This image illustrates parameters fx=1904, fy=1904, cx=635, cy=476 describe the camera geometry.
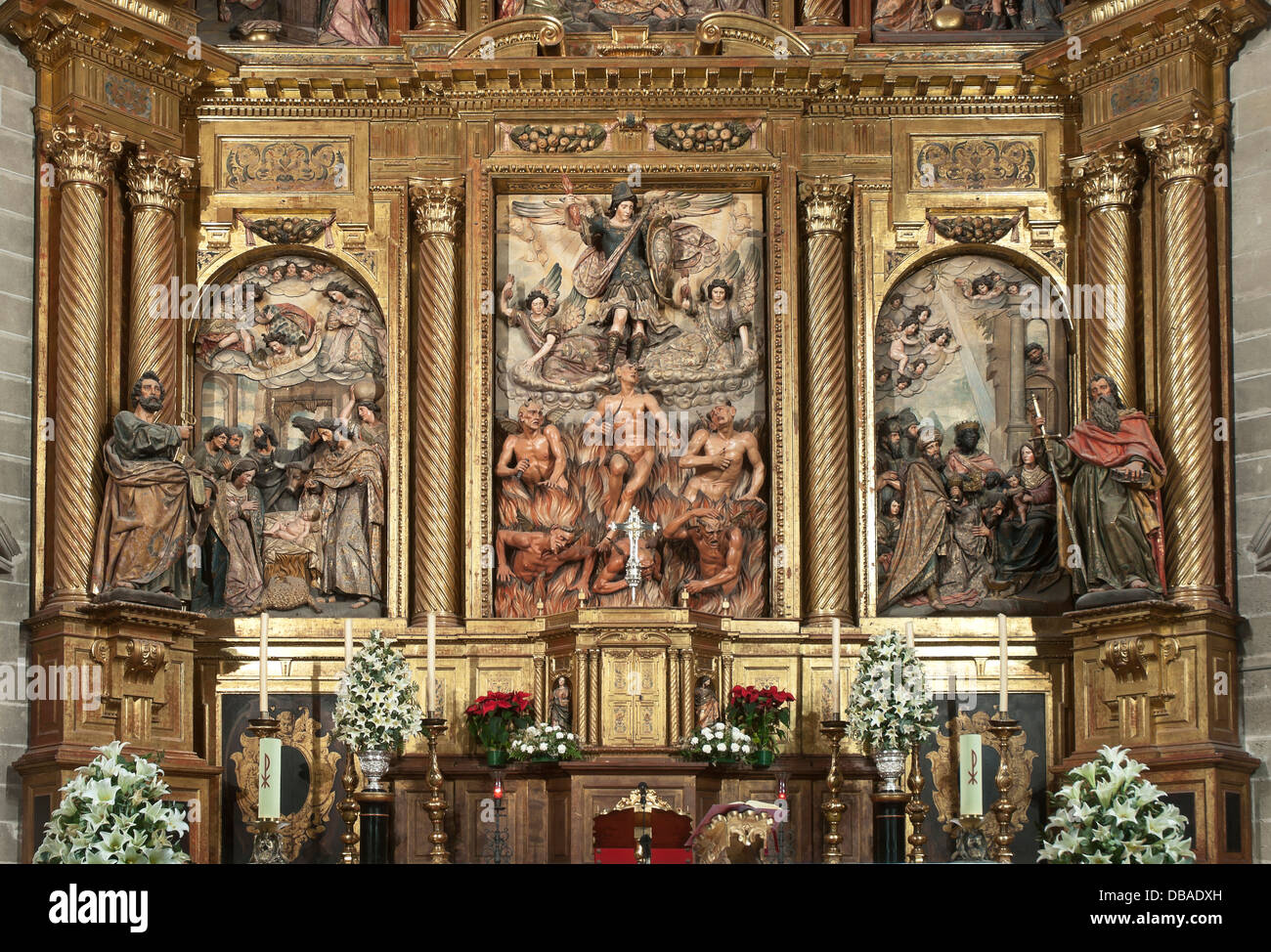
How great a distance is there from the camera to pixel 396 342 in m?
19.2

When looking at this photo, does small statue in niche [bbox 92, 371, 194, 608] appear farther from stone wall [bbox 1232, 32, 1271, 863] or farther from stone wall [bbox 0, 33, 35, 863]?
stone wall [bbox 1232, 32, 1271, 863]

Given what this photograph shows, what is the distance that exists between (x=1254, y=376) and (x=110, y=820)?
10816 mm

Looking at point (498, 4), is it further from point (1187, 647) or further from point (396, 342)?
point (1187, 647)

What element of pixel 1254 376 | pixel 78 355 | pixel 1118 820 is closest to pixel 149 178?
pixel 78 355

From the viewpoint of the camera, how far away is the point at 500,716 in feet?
55.8

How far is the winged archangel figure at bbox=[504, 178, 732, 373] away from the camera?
19188 millimetres

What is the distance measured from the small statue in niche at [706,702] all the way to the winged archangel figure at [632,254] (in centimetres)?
358

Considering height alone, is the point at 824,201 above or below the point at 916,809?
above

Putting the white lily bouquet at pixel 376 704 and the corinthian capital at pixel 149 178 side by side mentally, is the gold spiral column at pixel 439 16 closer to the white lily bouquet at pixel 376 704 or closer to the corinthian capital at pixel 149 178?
the corinthian capital at pixel 149 178

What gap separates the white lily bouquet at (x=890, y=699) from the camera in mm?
16266

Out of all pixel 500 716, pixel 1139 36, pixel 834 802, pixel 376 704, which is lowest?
pixel 834 802

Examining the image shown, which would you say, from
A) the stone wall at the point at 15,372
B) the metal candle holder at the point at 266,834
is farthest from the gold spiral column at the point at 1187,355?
the stone wall at the point at 15,372

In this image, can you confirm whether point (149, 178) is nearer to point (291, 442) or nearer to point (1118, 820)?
point (291, 442)
